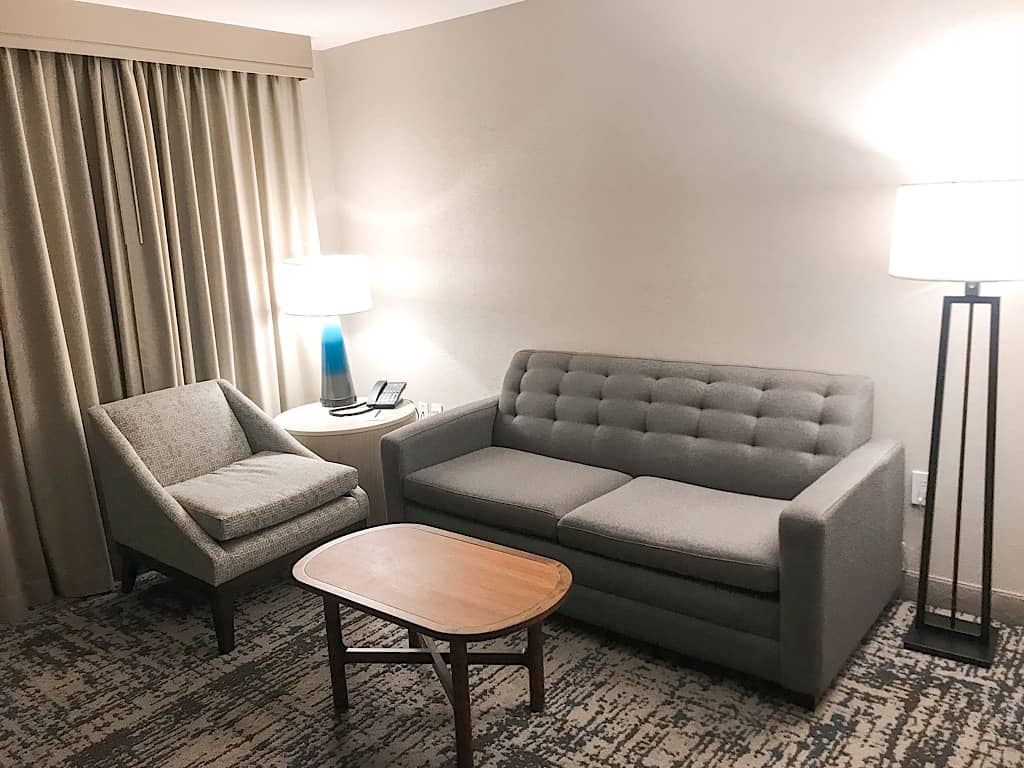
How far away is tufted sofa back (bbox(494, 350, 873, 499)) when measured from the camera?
292 cm

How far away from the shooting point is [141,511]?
3.17 metres

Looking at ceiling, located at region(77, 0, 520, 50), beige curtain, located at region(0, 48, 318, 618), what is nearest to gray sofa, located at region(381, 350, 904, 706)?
beige curtain, located at region(0, 48, 318, 618)

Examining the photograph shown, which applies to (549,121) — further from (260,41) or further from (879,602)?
(879,602)

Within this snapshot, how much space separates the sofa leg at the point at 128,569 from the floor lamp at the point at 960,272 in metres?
2.92

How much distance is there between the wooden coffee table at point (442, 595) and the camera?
2152mm

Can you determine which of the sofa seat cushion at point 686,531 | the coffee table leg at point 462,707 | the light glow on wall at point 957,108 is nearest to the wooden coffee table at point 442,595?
the coffee table leg at point 462,707

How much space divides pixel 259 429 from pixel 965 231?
2821 millimetres

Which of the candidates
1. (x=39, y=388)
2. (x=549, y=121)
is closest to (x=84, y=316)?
(x=39, y=388)

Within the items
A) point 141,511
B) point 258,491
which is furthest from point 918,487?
point 141,511

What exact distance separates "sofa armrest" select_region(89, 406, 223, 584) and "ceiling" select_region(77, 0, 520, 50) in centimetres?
170

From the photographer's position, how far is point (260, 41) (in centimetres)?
390

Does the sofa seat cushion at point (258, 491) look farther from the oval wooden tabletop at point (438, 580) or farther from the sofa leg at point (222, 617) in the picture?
the oval wooden tabletop at point (438, 580)

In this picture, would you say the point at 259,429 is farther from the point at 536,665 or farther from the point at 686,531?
the point at 686,531

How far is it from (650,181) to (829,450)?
1290mm
